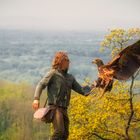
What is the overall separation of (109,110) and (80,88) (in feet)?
95.2

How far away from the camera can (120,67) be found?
10586 mm

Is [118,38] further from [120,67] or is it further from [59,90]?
[120,67]

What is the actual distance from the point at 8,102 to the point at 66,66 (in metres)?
182

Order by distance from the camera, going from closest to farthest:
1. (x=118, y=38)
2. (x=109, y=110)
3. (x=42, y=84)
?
1. (x=42, y=84)
2. (x=118, y=38)
3. (x=109, y=110)

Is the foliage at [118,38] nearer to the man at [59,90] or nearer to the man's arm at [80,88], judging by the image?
the man's arm at [80,88]

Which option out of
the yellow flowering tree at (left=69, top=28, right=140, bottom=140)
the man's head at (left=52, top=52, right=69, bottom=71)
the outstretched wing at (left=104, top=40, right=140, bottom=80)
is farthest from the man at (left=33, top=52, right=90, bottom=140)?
the yellow flowering tree at (left=69, top=28, right=140, bottom=140)

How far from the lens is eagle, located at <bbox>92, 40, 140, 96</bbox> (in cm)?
1015

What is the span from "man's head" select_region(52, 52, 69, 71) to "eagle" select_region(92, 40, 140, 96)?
0.73m

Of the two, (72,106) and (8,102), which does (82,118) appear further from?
(8,102)

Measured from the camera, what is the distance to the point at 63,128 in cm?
1080

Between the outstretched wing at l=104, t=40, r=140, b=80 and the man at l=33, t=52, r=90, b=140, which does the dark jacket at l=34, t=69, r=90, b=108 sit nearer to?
the man at l=33, t=52, r=90, b=140

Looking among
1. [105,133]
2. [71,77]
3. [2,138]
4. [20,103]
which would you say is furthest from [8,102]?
[71,77]

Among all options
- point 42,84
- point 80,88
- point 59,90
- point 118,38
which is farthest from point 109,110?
point 42,84

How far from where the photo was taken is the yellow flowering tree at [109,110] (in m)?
37.9
